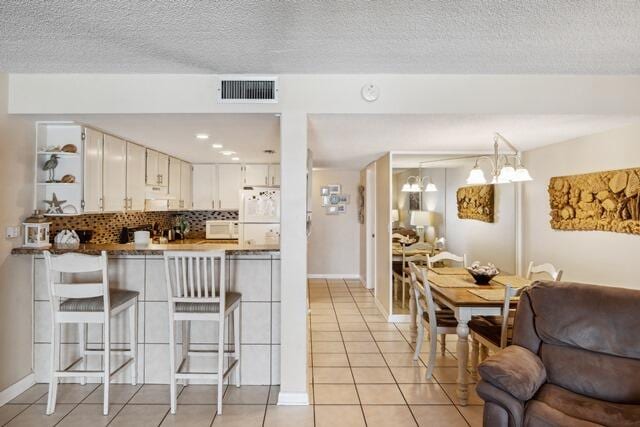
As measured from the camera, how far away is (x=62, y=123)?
10.1 feet

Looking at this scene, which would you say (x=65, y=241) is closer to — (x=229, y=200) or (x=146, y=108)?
(x=146, y=108)

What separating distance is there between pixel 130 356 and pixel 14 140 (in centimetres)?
186

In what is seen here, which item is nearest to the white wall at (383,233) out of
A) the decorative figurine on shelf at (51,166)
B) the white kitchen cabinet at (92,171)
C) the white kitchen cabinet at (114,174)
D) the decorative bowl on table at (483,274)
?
the decorative bowl on table at (483,274)

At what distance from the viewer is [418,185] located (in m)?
4.71

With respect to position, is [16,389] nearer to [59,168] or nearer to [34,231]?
[34,231]

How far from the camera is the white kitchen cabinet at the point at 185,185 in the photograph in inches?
216

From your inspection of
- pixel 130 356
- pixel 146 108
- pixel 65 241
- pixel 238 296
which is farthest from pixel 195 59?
pixel 130 356

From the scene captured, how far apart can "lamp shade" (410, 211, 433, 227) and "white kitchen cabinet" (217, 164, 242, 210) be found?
2.65 m

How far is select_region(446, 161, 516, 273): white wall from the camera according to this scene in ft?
15.0

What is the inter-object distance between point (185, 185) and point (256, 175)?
1.05 meters

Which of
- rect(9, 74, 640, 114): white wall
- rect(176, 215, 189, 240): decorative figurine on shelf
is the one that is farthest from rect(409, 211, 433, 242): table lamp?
rect(176, 215, 189, 240): decorative figurine on shelf

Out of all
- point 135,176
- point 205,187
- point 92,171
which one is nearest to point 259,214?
point 205,187

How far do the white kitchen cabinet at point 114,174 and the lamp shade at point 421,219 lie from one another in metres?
3.32

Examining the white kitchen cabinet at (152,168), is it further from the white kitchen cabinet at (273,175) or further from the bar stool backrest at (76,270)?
the bar stool backrest at (76,270)
